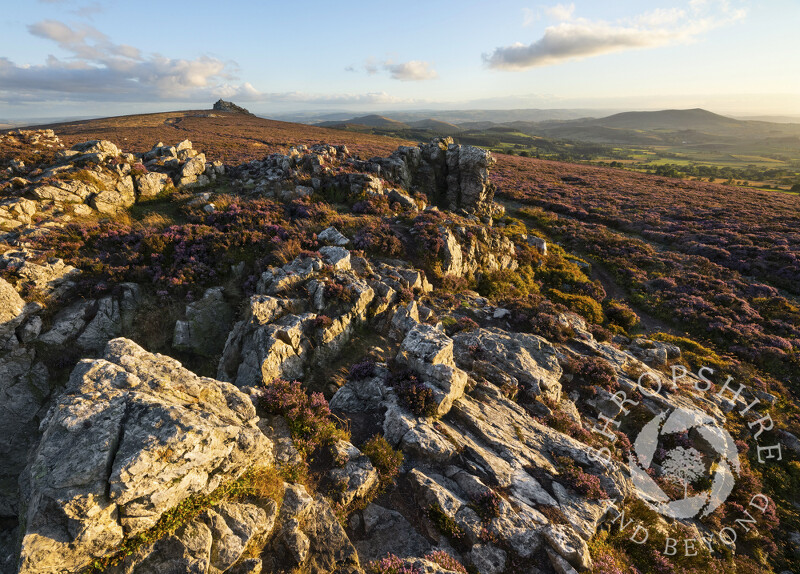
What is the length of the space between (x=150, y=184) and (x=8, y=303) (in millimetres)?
17168

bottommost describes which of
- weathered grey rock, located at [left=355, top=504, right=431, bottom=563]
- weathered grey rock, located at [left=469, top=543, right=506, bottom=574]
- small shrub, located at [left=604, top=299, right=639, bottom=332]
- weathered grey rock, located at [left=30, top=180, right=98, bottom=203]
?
small shrub, located at [left=604, top=299, right=639, bottom=332]

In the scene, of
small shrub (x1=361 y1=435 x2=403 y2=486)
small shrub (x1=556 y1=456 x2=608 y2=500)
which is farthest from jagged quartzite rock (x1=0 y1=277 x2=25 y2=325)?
small shrub (x1=556 y1=456 x2=608 y2=500)

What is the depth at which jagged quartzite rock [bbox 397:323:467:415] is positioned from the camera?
12.1 m

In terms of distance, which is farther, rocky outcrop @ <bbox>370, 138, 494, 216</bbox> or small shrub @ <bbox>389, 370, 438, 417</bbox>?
rocky outcrop @ <bbox>370, 138, 494, 216</bbox>

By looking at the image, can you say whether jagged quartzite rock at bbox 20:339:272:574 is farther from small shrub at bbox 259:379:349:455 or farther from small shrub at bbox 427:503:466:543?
small shrub at bbox 427:503:466:543

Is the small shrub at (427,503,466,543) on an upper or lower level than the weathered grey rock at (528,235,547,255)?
lower

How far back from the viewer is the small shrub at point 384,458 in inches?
376

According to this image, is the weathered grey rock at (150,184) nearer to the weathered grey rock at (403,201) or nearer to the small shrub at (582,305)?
the weathered grey rock at (403,201)

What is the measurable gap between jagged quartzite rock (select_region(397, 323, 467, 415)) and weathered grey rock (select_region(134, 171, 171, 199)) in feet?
92.7

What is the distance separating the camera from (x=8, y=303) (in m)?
14.1

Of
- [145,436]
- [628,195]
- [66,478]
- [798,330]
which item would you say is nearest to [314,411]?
[145,436]

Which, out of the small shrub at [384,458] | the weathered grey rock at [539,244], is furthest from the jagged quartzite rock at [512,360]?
the weathered grey rock at [539,244]

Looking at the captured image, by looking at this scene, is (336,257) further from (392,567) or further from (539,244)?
(539,244)

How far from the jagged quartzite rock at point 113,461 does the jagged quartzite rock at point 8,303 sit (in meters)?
10.4
